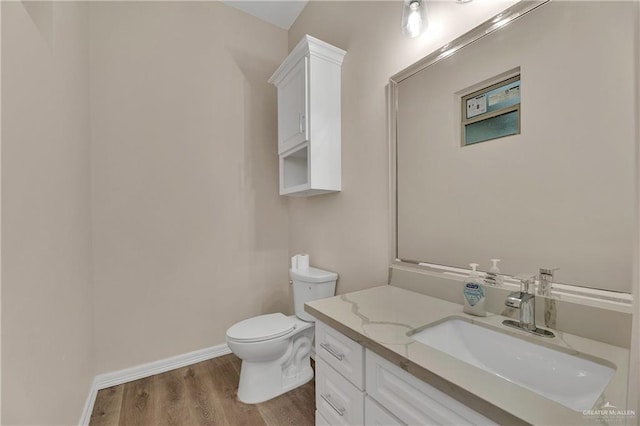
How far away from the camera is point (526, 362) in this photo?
0.83m

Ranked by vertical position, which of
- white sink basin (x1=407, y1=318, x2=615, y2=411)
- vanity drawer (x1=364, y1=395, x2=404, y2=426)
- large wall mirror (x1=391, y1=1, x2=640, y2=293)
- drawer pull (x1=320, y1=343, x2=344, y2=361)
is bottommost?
vanity drawer (x1=364, y1=395, x2=404, y2=426)

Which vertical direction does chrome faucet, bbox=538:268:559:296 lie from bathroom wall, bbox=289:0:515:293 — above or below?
below

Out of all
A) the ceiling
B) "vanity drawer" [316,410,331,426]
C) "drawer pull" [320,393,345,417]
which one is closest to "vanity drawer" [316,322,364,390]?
"drawer pull" [320,393,345,417]

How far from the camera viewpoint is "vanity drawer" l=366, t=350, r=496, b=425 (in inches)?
25.8

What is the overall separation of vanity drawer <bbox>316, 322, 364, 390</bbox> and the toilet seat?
59 cm

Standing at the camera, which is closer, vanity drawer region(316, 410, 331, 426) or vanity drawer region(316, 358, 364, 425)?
vanity drawer region(316, 358, 364, 425)

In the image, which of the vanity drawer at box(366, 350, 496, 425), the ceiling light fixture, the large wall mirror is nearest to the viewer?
the vanity drawer at box(366, 350, 496, 425)

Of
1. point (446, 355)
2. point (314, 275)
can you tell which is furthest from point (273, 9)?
point (446, 355)

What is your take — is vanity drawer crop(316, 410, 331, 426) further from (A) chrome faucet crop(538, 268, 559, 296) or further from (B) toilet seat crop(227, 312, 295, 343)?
(A) chrome faucet crop(538, 268, 559, 296)

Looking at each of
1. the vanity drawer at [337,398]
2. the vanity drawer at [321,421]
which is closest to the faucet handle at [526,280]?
the vanity drawer at [337,398]

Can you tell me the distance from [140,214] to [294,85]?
1.38 m

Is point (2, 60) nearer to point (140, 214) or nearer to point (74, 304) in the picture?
point (74, 304)

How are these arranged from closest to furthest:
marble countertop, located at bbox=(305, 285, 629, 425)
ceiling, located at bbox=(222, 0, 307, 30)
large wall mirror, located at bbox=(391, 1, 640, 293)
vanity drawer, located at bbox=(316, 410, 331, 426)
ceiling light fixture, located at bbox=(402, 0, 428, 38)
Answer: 1. marble countertop, located at bbox=(305, 285, 629, 425)
2. large wall mirror, located at bbox=(391, 1, 640, 293)
3. vanity drawer, located at bbox=(316, 410, 331, 426)
4. ceiling light fixture, located at bbox=(402, 0, 428, 38)
5. ceiling, located at bbox=(222, 0, 307, 30)

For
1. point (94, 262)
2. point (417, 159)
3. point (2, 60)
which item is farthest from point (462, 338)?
point (94, 262)
